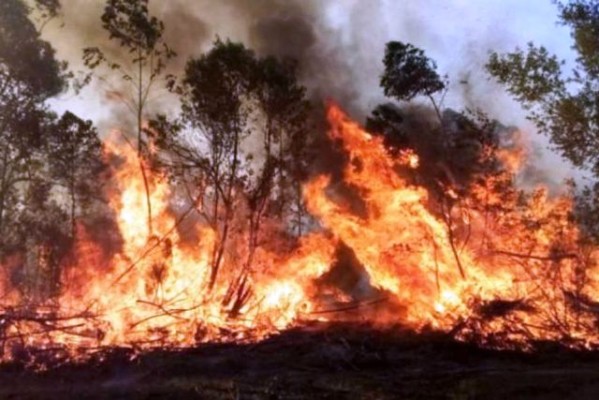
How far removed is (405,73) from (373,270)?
7.30m

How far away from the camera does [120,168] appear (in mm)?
27984

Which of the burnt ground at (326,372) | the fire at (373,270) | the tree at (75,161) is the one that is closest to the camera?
the burnt ground at (326,372)

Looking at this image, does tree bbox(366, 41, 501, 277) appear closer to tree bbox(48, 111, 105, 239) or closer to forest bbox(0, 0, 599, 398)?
forest bbox(0, 0, 599, 398)

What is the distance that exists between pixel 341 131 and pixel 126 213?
363 inches

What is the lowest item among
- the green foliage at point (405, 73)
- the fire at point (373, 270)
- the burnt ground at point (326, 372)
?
the burnt ground at point (326, 372)

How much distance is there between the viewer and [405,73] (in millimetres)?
23469

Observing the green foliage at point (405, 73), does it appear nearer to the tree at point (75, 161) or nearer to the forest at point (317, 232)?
the forest at point (317, 232)

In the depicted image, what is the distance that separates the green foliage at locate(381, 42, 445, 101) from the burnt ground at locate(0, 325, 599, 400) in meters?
9.19

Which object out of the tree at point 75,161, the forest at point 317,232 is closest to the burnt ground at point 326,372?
the forest at point 317,232

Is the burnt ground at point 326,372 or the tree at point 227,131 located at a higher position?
the tree at point 227,131

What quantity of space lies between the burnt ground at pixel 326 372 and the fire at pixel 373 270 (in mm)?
1013

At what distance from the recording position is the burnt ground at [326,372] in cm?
1369

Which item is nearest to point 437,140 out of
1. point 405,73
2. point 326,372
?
point 405,73

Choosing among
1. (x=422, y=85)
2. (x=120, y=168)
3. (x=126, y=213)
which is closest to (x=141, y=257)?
(x=126, y=213)
